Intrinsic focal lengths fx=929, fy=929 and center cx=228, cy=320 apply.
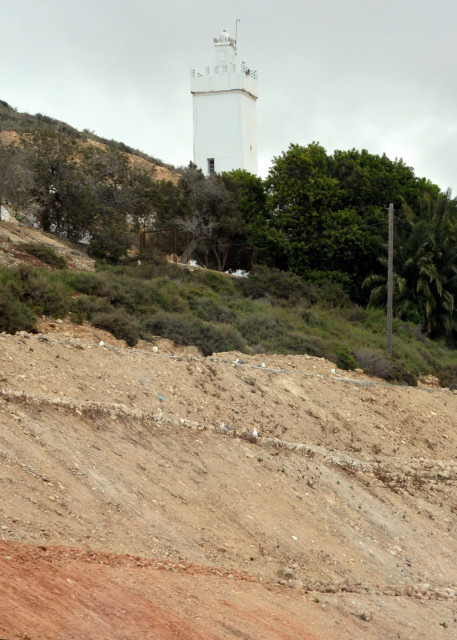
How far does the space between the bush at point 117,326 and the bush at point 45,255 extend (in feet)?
19.9

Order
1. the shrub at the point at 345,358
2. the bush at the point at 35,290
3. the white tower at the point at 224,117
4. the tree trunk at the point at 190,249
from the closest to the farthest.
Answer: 1. the bush at the point at 35,290
2. the shrub at the point at 345,358
3. the tree trunk at the point at 190,249
4. the white tower at the point at 224,117

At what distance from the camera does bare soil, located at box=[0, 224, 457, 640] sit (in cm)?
817

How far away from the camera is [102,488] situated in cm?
1065

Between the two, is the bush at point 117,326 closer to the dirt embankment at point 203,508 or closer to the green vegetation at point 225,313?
the green vegetation at point 225,313

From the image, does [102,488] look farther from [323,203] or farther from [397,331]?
[323,203]

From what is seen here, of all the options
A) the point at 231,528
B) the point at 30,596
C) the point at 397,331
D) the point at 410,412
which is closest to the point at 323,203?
the point at 397,331

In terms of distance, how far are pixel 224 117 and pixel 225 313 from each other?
2115 centimetres

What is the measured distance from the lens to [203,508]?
11.4 m

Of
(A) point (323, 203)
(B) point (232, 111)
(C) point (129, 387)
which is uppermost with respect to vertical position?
(B) point (232, 111)

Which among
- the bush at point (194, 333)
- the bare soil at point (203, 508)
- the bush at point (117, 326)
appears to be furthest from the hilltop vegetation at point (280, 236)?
the bare soil at point (203, 508)

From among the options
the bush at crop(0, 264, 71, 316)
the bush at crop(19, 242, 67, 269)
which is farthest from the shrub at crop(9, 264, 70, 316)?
the bush at crop(19, 242, 67, 269)

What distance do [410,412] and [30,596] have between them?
50.2 feet

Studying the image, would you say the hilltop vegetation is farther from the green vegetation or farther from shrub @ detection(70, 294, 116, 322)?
shrub @ detection(70, 294, 116, 322)

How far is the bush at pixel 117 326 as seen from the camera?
22.8 m
